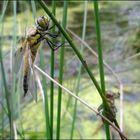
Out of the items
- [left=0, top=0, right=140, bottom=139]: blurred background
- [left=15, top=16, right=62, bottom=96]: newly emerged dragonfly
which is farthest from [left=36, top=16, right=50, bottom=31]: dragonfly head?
[left=0, top=0, right=140, bottom=139]: blurred background

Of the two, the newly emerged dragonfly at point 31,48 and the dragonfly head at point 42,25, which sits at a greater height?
the dragonfly head at point 42,25

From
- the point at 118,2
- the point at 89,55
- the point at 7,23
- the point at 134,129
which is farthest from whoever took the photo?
the point at 118,2

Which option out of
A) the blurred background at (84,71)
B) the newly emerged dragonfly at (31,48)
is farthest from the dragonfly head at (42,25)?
the blurred background at (84,71)

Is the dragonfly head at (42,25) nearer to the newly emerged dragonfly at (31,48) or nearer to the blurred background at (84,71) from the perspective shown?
the newly emerged dragonfly at (31,48)

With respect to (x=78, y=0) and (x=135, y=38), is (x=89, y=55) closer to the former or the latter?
(x=135, y=38)

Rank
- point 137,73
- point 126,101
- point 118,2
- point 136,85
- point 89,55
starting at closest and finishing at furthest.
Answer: point 126,101 → point 136,85 → point 137,73 → point 89,55 → point 118,2

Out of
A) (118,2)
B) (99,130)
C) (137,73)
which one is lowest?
(99,130)

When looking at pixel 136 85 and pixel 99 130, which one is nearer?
pixel 99 130

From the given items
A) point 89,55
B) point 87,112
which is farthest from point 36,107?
point 89,55
